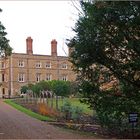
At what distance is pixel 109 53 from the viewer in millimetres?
22641

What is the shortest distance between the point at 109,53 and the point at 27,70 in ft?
283

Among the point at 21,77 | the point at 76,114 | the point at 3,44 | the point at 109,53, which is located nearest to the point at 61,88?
the point at 21,77

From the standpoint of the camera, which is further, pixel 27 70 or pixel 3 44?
pixel 27 70

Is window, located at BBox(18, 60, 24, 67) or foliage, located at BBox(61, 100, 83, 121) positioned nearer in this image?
foliage, located at BBox(61, 100, 83, 121)

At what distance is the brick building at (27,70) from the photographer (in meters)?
105

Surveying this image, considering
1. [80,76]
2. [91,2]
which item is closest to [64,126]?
[80,76]

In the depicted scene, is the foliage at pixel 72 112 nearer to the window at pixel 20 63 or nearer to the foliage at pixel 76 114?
the foliage at pixel 76 114

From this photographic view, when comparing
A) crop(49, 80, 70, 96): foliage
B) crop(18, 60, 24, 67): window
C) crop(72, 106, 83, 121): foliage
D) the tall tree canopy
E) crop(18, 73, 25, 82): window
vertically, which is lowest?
crop(72, 106, 83, 121): foliage

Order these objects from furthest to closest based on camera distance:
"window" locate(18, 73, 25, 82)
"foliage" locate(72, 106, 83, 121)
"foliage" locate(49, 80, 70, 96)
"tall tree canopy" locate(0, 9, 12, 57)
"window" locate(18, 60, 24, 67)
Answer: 1. "window" locate(18, 60, 24, 67)
2. "window" locate(18, 73, 25, 82)
3. "foliage" locate(49, 80, 70, 96)
4. "foliage" locate(72, 106, 83, 121)
5. "tall tree canopy" locate(0, 9, 12, 57)

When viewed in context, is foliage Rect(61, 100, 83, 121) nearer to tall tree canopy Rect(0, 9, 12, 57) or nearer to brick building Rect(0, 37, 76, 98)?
tall tree canopy Rect(0, 9, 12, 57)

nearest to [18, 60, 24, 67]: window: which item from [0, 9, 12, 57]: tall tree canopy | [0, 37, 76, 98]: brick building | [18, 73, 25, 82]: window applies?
[0, 37, 76, 98]: brick building

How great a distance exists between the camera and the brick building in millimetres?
104688

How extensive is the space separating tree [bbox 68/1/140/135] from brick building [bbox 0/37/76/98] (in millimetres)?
79345

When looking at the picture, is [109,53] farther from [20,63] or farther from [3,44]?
[20,63]
